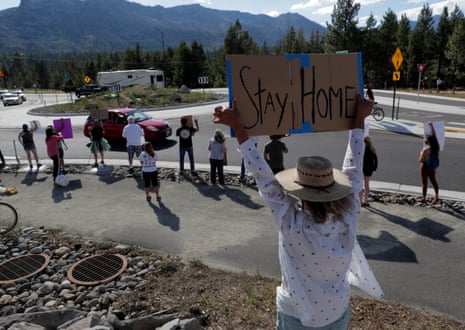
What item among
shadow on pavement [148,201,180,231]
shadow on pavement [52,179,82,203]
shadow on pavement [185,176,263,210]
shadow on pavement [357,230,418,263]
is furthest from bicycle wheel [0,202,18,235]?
shadow on pavement [357,230,418,263]

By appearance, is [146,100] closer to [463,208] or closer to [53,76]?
[463,208]

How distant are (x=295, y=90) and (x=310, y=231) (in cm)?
106

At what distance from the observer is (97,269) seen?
5996 mm

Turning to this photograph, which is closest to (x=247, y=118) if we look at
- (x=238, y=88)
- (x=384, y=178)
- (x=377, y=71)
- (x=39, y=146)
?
(x=238, y=88)

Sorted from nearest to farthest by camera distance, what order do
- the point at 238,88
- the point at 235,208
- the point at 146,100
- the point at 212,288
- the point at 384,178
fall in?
1. the point at 238,88
2. the point at 212,288
3. the point at 235,208
4. the point at 384,178
5. the point at 146,100

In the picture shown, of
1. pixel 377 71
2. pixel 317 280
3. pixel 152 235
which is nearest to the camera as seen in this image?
pixel 317 280

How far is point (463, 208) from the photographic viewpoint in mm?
8086

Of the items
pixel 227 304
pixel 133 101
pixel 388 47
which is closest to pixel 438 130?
pixel 227 304

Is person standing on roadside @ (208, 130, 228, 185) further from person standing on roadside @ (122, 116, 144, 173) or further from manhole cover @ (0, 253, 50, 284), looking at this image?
manhole cover @ (0, 253, 50, 284)

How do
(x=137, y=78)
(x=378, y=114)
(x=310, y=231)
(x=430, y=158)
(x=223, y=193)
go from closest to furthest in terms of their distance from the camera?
(x=310, y=231), (x=430, y=158), (x=223, y=193), (x=378, y=114), (x=137, y=78)

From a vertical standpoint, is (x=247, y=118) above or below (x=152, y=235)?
above

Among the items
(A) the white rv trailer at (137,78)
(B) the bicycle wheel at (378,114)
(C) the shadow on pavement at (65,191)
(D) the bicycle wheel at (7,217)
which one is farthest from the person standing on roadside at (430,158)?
(A) the white rv trailer at (137,78)

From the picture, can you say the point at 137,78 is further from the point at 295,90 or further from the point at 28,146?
the point at 295,90

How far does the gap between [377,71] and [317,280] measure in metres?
64.9
